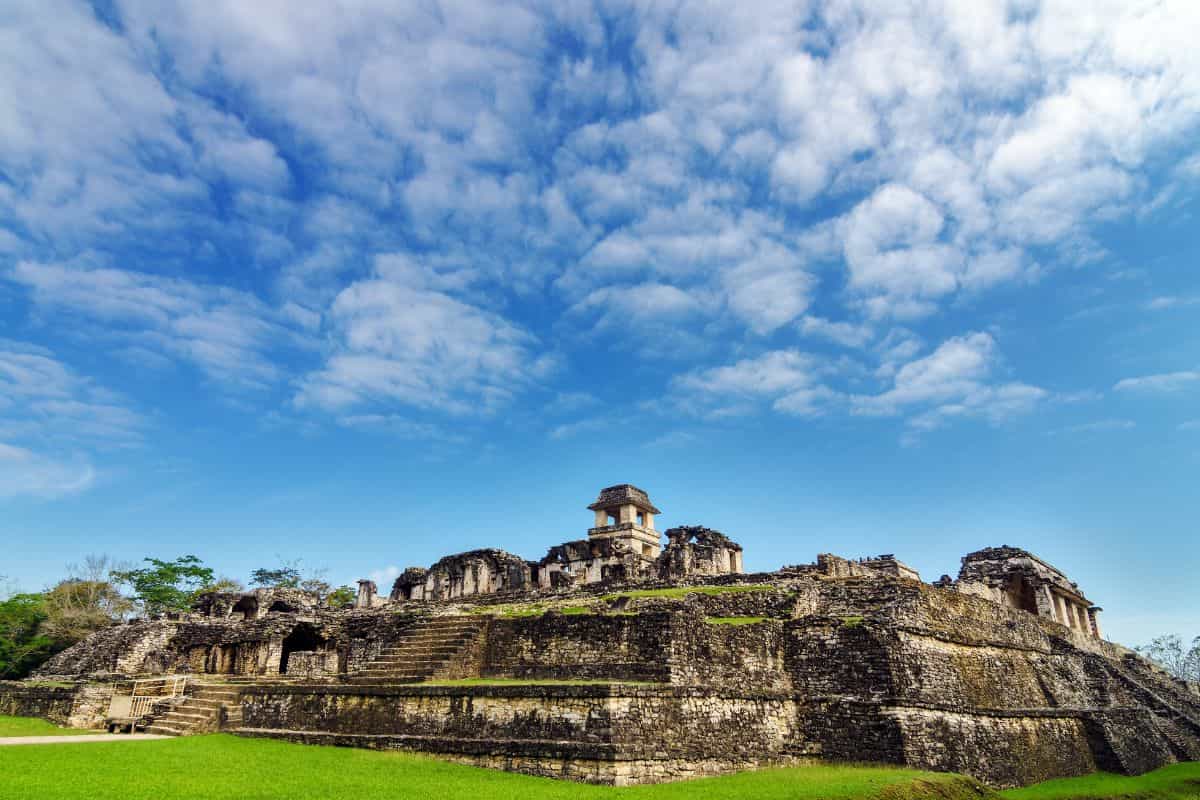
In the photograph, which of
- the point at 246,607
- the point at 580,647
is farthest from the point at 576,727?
the point at 246,607

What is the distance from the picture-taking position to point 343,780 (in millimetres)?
11586

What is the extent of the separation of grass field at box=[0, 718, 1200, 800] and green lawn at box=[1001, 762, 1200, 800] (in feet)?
0.18

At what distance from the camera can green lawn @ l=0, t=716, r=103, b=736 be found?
1916cm

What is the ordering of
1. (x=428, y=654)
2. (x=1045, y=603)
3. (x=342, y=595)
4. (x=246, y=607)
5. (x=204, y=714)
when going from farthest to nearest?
1. (x=342, y=595)
2. (x=246, y=607)
3. (x=1045, y=603)
4. (x=204, y=714)
5. (x=428, y=654)

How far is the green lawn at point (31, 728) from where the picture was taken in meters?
19.2

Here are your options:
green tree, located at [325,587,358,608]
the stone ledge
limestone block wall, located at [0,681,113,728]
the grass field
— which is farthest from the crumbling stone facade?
green tree, located at [325,587,358,608]

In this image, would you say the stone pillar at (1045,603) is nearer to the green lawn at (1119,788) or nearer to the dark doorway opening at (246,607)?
the green lawn at (1119,788)

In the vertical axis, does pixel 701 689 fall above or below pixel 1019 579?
below

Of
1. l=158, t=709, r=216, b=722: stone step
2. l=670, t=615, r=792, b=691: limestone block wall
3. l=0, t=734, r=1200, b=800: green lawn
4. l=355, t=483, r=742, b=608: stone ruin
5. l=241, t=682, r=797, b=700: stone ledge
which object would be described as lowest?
l=0, t=734, r=1200, b=800: green lawn

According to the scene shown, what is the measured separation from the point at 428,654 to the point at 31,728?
462 inches

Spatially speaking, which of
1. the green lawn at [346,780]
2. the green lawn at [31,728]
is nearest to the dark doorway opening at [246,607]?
the green lawn at [31,728]

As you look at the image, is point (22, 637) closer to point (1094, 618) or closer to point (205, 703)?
point (205, 703)

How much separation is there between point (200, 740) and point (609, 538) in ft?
74.8

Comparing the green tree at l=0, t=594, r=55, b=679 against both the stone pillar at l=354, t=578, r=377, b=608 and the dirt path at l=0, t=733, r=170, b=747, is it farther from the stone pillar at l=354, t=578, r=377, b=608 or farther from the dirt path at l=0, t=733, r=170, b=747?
the dirt path at l=0, t=733, r=170, b=747
